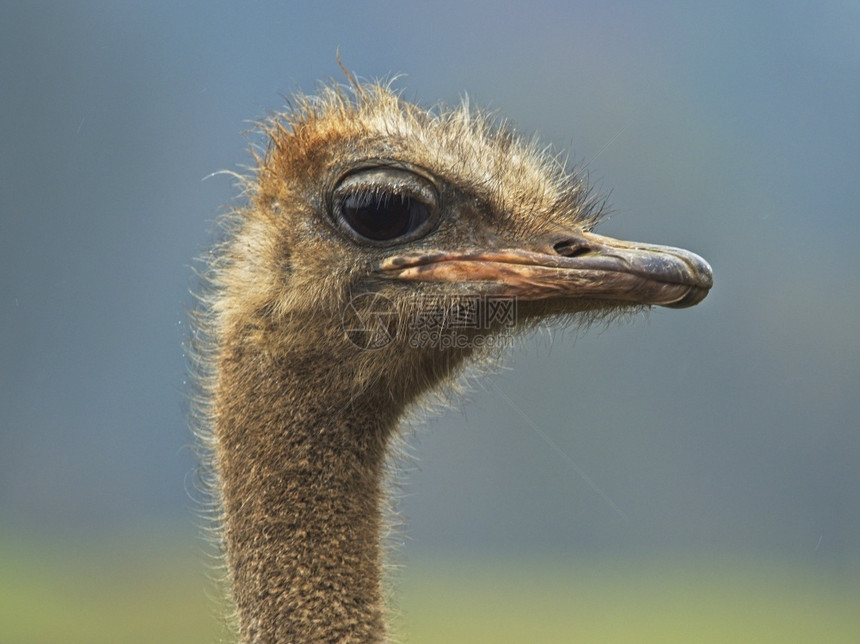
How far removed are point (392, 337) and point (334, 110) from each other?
0.77m

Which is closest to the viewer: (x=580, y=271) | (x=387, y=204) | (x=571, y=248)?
(x=580, y=271)

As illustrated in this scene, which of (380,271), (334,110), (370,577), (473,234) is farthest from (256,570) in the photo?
(334,110)

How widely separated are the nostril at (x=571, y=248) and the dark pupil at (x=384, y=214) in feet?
1.20

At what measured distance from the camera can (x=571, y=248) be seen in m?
3.04

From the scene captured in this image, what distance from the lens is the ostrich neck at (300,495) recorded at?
9.98ft

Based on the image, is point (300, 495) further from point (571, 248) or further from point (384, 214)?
point (571, 248)

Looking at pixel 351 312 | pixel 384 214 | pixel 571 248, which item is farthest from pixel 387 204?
pixel 571 248

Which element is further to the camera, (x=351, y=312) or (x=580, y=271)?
(x=351, y=312)

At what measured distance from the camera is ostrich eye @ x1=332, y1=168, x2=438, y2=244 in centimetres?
313

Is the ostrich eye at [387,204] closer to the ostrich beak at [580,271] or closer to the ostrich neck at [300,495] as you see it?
the ostrich beak at [580,271]

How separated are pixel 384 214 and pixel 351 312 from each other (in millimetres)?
288

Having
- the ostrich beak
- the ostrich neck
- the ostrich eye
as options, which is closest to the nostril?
the ostrich beak

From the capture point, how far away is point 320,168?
3.27m

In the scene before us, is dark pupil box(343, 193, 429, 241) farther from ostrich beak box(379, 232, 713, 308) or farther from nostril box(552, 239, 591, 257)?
nostril box(552, 239, 591, 257)
